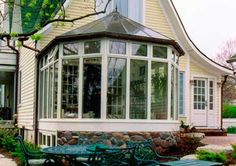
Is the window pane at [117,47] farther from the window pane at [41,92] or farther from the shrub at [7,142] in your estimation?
the shrub at [7,142]

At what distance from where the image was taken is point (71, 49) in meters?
11.7

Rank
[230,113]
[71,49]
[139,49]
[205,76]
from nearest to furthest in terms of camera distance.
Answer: [71,49]
[139,49]
[205,76]
[230,113]

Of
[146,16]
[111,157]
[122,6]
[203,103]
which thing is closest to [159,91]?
[146,16]

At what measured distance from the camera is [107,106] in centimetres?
1128

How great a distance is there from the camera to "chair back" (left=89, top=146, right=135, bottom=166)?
6824 millimetres

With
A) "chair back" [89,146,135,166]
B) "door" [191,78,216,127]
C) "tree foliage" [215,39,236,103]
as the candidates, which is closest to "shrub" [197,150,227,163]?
"chair back" [89,146,135,166]

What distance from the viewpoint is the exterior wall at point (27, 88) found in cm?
1495

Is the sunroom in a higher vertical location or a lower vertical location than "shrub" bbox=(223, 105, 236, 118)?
higher

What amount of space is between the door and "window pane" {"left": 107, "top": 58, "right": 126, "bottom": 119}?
647cm

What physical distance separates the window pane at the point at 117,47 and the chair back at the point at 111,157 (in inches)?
186

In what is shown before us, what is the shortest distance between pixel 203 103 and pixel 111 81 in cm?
730

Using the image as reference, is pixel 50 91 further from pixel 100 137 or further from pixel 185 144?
pixel 185 144

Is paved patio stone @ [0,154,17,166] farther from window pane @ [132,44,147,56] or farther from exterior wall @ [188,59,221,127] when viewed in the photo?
exterior wall @ [188,59,221,127]

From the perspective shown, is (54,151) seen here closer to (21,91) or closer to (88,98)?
(88,98)
